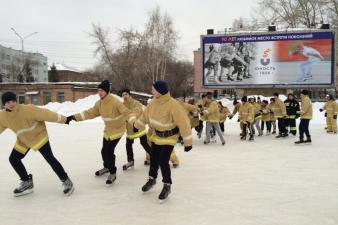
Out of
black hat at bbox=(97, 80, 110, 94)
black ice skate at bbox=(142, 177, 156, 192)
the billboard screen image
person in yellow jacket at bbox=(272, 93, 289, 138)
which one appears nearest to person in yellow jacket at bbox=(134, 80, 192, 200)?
black ice skate at bbox=(142, 177, 156, 192)

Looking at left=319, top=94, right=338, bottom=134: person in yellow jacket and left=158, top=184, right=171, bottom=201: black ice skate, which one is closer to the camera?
left=158, top=184, right=171, bottom=201: black ice skate

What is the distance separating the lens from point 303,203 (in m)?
4.73

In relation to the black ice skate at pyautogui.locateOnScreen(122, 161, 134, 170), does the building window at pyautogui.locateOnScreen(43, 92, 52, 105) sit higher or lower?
higher

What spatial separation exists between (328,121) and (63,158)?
34.0 feet

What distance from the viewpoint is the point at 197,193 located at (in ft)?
17.2

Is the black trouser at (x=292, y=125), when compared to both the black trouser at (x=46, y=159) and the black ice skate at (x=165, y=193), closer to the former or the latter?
the black ice skate at (x=165, y=193)

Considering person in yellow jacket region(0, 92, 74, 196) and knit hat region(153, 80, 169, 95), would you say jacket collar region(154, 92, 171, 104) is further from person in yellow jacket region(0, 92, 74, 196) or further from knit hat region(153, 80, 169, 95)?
person in yellow jacket region(0, 92, 74, 196)

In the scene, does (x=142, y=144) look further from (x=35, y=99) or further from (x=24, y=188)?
(x=35, y=99)

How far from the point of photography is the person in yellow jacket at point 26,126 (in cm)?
495

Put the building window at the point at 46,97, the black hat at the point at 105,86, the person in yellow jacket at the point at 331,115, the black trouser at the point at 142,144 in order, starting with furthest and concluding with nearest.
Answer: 1. the building window at the point at 46,97
2. the person in yellow jacket at the point at 331,115
3. the black trouser at the point at 142,144
4. the black hat at the point at 105,86

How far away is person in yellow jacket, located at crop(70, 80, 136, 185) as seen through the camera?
18.7ft

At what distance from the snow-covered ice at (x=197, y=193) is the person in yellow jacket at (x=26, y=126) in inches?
15.6

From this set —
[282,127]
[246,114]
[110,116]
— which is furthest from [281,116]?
[110,116]

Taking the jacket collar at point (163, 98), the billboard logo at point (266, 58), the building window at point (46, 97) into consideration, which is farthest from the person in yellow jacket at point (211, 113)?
the building window at point (46, 97)
